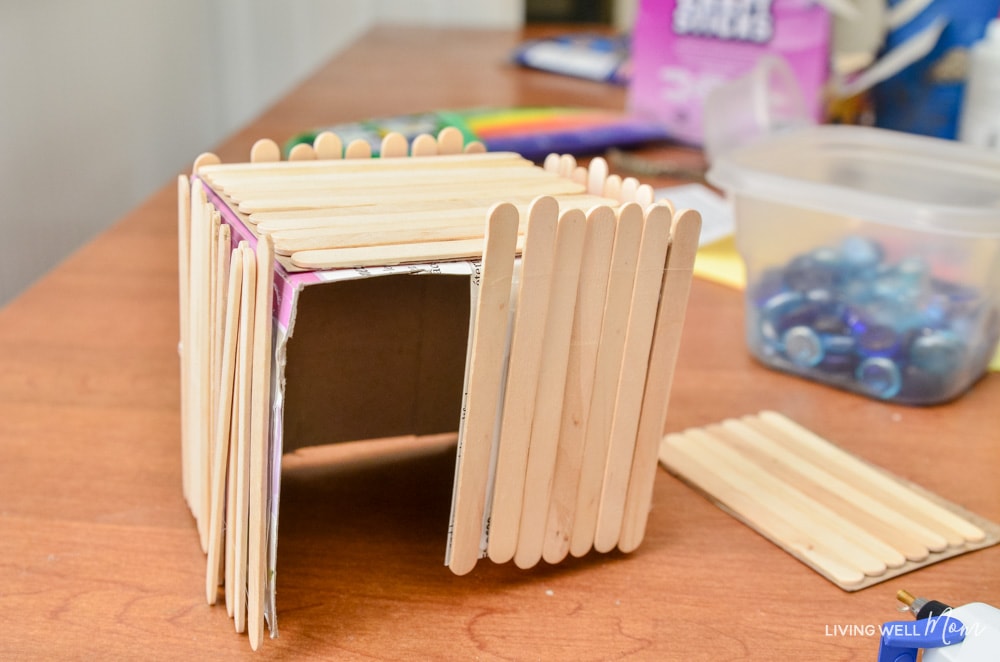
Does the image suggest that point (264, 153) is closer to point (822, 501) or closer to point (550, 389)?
point (550, 389)

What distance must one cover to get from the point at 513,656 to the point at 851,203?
0.46 m

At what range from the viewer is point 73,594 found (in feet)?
1.73

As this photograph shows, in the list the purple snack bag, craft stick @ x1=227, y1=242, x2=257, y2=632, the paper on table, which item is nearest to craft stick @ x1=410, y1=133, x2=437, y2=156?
craft stick @ x1=227, y1=242, x2=257, y2=632

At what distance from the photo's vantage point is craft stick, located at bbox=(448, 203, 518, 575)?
1.58ft

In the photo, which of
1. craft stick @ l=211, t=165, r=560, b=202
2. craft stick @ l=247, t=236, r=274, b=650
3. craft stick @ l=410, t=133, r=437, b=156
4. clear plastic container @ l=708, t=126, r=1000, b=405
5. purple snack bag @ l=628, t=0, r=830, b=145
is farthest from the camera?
purple snack bag @ l=628, t=0, r=830, b=145

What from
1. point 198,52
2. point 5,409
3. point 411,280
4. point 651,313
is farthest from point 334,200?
point 198,52

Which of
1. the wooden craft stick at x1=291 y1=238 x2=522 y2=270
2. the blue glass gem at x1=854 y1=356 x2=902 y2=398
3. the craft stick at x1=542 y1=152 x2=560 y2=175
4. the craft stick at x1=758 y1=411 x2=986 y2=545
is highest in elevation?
the craft stick at x1=542 y1=152 x2=560 y2=175

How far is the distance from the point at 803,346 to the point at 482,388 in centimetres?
40

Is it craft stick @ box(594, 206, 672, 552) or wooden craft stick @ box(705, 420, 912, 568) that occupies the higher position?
craft stick @ box(594, 206, 672, 552)

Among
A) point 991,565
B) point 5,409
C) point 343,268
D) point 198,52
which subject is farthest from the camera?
point 198,52

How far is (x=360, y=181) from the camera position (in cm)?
59

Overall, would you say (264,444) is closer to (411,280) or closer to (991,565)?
(411,280)

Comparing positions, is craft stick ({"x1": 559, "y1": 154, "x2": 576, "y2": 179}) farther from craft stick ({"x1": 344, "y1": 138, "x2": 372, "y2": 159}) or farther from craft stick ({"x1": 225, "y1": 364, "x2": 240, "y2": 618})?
craft stick ({"x1": 225, "y1": 364, "x2": 240, "y2": 618})

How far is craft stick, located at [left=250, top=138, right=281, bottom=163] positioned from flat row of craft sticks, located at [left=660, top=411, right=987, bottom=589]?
0.32m
